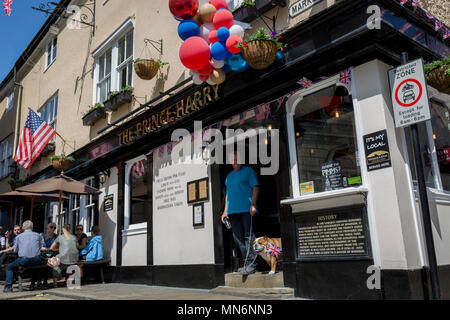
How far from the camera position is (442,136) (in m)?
6.61

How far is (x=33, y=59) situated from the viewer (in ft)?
61.9

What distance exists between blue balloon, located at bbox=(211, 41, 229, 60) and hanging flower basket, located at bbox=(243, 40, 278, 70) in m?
0.38

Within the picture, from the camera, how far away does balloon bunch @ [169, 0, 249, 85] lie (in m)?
6.47

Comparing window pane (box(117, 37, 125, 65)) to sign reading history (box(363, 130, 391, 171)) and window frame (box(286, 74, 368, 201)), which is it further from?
sign reading history (box(363, 130, 391, 171))

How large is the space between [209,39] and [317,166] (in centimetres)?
272

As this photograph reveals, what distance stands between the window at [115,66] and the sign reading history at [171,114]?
5.24 feet

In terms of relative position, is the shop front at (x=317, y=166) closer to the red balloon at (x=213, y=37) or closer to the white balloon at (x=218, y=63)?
the white balloon at (x=218, y=63)

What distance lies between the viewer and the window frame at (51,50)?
16.7m

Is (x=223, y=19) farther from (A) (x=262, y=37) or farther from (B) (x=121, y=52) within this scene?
(B) (x=121, y=52)

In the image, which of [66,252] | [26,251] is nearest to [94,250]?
[66,252]

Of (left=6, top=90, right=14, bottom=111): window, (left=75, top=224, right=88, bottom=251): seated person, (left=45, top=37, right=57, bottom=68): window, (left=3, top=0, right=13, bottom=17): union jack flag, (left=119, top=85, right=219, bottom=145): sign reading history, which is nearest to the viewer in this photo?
(left=119, top=85, right=219, bottom=145): sign reading history

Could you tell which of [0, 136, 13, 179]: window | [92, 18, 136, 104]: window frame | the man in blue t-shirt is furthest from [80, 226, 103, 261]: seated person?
[0, 136, 13, 179]: window

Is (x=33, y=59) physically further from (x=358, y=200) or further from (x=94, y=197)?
(x=358, y=200)

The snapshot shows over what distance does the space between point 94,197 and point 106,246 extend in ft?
5.63
